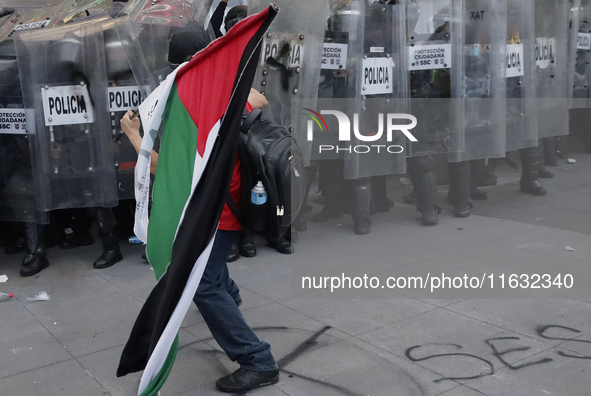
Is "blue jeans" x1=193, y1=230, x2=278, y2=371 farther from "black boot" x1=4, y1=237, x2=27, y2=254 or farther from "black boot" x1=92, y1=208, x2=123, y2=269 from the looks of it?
"black boot" x1=4, y1=237, x2=27, y2=254

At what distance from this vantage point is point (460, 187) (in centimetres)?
701

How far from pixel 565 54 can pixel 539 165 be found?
1.39 m

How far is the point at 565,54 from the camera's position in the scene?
316 inches

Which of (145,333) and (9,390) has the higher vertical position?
(145,333)

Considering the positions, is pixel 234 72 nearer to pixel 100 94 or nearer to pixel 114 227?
pixel 100 94

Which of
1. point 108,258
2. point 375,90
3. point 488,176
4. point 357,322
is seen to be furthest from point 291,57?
point 488,176

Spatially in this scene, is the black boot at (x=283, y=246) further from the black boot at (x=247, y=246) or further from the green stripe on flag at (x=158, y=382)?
the green stripe on flag at (x=158, y=382)

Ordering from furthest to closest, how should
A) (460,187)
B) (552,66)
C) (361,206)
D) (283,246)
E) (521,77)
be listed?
(552,66) < (521,77) < (460,187) < (361,206) < (283,246)

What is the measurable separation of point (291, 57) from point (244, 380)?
11.5 feet

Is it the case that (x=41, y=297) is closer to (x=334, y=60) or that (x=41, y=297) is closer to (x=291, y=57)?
(x=291, y=57)

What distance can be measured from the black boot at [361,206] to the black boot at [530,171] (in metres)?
2.27

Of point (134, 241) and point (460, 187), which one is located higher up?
point (460, 187)

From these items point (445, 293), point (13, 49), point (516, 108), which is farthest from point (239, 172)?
point (516, 108)

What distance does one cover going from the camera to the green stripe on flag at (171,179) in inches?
119
